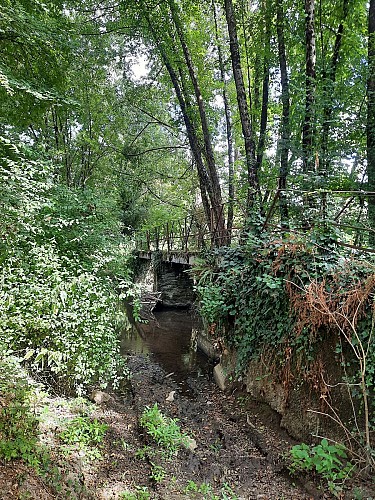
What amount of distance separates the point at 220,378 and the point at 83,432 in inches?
111

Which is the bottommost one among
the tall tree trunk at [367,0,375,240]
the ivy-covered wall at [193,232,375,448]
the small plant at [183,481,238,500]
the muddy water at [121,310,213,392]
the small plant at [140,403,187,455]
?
the muddy water at [121,310,213,392]

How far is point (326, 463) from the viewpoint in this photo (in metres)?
2.97

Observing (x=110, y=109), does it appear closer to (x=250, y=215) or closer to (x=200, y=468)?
(x=250, y=215)

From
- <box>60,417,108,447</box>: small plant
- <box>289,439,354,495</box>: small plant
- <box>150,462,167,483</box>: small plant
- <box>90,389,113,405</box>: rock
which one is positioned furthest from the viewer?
<box>90,389,113,405</box>: rock

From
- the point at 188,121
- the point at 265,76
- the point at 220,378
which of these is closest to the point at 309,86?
the point at 265,76

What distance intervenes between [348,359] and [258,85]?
8.59 metres

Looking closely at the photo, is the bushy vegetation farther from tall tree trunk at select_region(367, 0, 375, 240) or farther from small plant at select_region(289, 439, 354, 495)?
tall tree trunk at select_region(367, 0, 375, 240)

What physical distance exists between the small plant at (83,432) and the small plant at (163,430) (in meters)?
0.60

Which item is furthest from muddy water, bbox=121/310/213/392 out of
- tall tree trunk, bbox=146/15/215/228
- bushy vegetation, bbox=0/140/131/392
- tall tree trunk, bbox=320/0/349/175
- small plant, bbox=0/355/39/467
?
tall tree trunk, bbox=320/0/349/175

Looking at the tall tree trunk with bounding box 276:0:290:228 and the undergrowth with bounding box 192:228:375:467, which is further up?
the tall tree trunk with bounding box 276:0:290:228

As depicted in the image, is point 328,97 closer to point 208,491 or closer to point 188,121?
point 188,121

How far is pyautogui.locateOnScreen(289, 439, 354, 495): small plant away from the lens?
2.95m

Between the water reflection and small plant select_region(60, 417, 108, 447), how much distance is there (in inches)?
104

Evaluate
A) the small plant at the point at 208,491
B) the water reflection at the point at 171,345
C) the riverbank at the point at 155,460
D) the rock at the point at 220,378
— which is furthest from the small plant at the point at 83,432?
the water reflection at the point at 171,345
